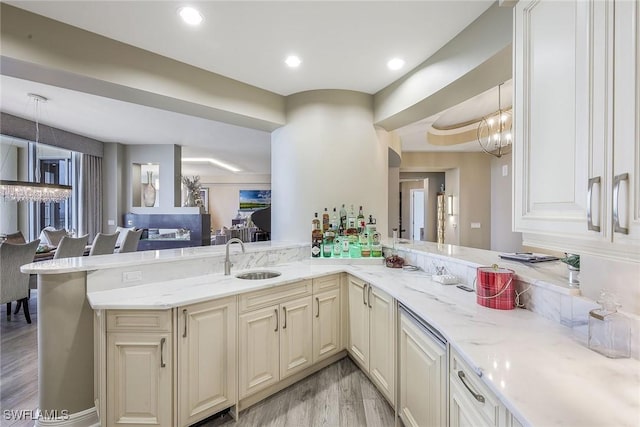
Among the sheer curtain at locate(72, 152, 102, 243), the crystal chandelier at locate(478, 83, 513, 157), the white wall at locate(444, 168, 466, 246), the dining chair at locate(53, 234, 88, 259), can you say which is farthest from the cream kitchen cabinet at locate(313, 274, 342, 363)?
the sheer curtain at locate(72, 152, 102, 243)

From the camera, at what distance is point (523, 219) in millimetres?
1216

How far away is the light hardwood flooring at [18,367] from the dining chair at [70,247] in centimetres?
85

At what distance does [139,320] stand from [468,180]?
251 inches

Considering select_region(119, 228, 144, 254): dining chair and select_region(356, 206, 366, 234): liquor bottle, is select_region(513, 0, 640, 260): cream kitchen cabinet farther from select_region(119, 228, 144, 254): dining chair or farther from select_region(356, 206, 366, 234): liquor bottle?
select_region(119, 228, 144, 254): dining chair

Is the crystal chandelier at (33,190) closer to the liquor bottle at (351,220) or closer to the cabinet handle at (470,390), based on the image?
the liquor bottle at (351,220)

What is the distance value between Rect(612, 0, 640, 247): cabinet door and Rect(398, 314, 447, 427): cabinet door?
2.81 feet

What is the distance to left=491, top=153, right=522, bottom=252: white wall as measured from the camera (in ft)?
18.6

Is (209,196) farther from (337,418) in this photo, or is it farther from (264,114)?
(337,418)

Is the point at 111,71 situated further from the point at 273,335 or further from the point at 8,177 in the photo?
the point at 8,177

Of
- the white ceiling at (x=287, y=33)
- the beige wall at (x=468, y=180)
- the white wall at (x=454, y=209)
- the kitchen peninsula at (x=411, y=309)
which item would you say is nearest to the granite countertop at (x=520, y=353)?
the kitchen peninsula at (x=411, y=309)

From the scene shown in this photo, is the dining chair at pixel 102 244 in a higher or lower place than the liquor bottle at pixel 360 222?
lower

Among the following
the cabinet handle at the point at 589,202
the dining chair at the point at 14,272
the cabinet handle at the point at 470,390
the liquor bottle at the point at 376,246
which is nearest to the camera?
the cabinet handle at the point at 589,202

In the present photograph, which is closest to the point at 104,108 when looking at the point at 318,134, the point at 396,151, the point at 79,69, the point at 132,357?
the point at 79,69

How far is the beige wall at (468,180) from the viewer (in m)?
6.12
